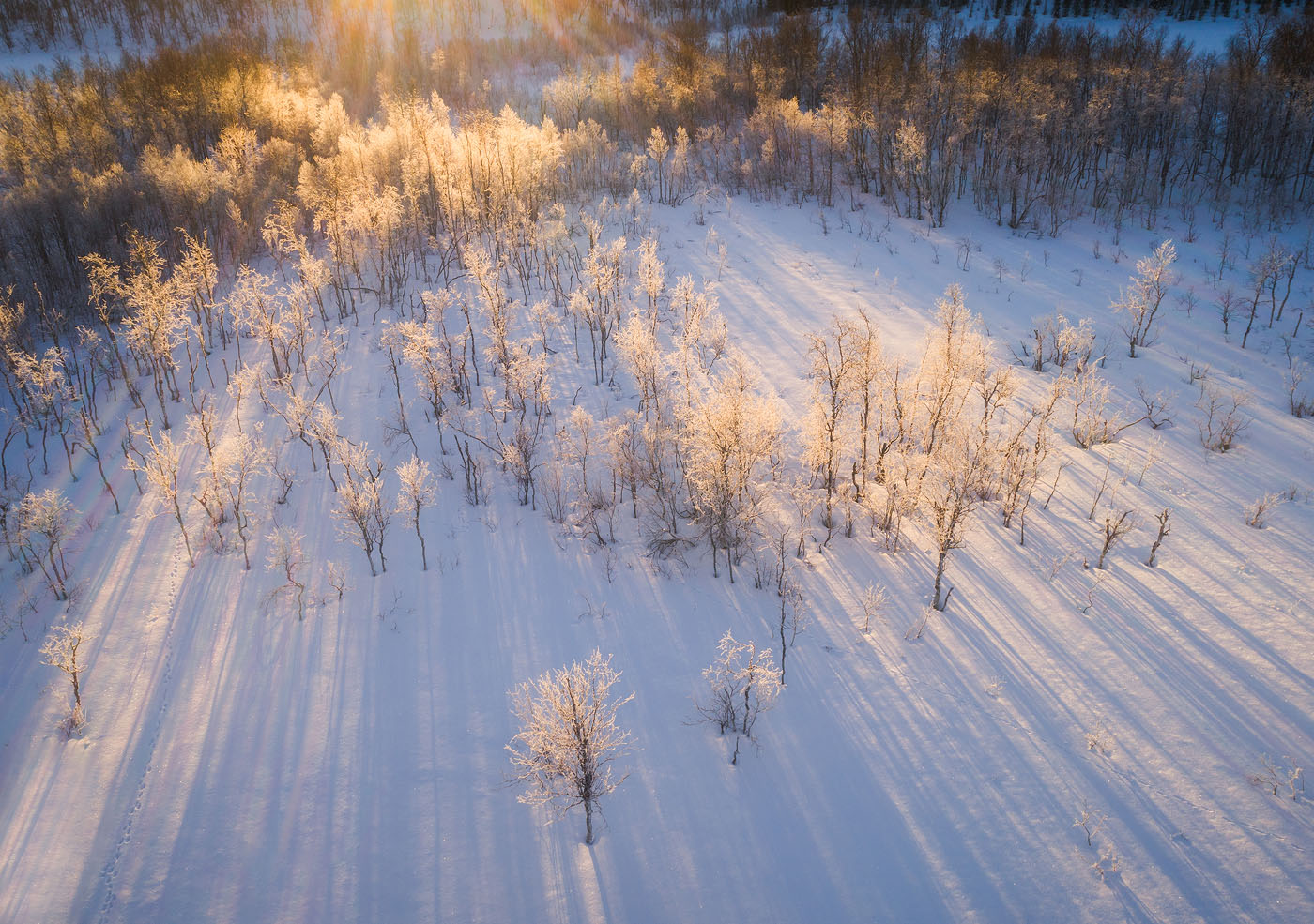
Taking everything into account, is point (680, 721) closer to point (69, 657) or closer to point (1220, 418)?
point (69, 657)

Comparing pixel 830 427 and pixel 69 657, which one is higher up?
pixel 830 427

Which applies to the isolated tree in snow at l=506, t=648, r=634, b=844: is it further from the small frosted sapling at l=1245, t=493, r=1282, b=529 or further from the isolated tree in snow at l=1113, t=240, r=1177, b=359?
the isolated tree in snow at l=1113, t=240, r=1177, b=359

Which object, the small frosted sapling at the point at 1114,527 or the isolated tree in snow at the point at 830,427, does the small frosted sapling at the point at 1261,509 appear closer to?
the small frosted sapling at the point at 1114,527

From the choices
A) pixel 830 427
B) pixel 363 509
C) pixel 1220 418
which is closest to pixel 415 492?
pixel 363 509

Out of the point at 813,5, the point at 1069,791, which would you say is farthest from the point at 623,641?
the point at 813,5

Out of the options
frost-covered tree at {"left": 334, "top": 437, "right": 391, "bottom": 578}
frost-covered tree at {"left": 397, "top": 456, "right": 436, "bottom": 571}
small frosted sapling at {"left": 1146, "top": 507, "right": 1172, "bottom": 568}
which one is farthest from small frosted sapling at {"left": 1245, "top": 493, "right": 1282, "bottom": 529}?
frost-covered tree at {"left": 334, "top": 437, "right": 391, "bottom": 578}

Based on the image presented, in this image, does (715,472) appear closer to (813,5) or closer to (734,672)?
(734,672)
